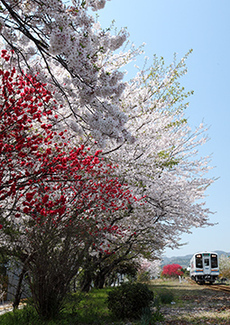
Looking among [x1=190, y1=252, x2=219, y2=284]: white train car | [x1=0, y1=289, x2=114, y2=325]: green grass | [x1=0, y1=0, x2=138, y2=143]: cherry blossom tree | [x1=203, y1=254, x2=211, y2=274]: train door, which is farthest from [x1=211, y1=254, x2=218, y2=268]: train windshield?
[x1=0, y1=0, x2=138, y2=143]: cherry blossom tree

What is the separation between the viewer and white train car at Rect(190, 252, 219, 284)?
76.8ft

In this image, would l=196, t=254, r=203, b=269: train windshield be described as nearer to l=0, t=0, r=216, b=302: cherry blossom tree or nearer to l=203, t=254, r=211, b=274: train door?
l=203, t=254, r=211, b=274: train door

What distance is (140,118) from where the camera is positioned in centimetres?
1043

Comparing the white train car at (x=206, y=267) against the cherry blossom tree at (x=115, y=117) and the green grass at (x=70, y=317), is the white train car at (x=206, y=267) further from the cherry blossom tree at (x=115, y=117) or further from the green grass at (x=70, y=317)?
the green grass at (x=70, y=317)

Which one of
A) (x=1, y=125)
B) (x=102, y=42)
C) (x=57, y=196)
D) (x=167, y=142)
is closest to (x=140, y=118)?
(x=167, y=142)

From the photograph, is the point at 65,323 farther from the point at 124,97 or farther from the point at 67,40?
the point at 124,97

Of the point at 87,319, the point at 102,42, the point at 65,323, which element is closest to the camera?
the point at 102,42

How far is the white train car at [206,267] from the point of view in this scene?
2342 cm

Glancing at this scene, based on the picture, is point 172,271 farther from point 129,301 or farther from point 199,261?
point 129,301

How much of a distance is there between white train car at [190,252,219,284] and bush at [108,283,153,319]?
18.7 metres

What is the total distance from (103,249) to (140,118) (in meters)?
4.55

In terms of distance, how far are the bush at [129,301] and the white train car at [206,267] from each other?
18664mm

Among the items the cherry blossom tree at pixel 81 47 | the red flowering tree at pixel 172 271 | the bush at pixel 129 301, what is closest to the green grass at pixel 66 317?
the bush at pixel 129 301

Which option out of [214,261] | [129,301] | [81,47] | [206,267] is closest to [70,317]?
[129,301]
